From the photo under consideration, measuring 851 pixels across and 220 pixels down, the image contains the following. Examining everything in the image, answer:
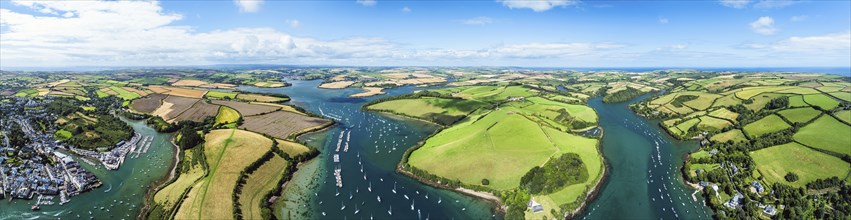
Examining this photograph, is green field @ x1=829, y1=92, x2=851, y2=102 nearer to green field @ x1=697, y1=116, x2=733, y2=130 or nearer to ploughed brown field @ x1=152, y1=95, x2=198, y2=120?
green field @ x1=697, y1=116, x2=733, y2=130

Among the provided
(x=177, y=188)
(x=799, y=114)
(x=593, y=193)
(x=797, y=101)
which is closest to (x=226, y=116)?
(x=177, y=188)

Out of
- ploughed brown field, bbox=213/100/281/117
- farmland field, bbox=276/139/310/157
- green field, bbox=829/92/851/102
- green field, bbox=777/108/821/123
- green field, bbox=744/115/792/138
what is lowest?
farmland field, bbox=276/139/310/157

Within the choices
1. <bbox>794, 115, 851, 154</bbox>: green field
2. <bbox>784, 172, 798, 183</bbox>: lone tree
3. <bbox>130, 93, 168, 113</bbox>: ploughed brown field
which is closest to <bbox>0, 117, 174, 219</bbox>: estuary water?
<bbox>130, 93, 168, 113</bbox>: ploughed brown field

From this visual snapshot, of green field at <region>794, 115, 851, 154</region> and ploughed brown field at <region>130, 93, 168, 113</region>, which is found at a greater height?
green field at <region>794, 115, 851, 154</region>

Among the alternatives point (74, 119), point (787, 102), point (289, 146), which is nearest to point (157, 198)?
point (289, 146)

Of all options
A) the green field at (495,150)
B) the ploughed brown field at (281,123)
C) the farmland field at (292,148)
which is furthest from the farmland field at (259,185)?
the green field at (495,150)

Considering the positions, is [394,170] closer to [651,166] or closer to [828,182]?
[651,166]
